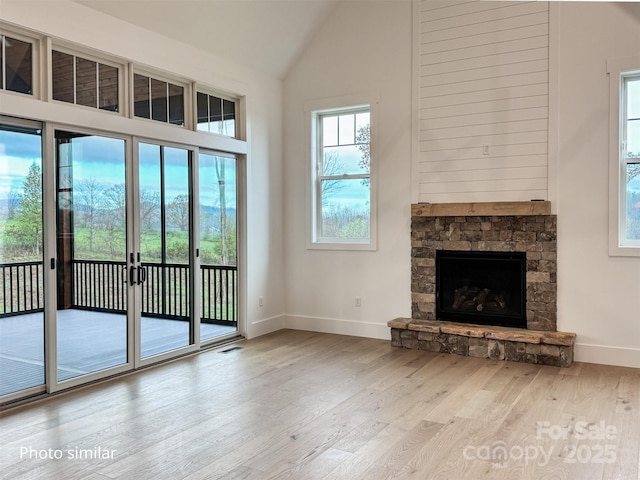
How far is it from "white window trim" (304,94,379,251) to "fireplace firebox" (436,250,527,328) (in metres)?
0.93

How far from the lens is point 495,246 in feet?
18.1

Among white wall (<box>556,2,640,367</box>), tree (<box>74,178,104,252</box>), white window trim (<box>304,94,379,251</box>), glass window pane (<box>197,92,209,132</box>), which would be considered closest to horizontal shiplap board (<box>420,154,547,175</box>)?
white wall (<box>556,2,640,367</box>)

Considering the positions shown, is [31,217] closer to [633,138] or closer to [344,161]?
[344,161]

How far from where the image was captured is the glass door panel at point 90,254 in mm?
4301

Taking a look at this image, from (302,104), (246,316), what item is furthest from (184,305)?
(302,104)

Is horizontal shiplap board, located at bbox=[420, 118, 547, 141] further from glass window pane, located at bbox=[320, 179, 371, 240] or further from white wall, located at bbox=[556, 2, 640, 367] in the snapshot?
glass window pane, located at bbox=[320, 179, 371, 240]

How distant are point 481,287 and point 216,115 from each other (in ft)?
11.3

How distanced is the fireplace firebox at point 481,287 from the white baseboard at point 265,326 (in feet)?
6.65

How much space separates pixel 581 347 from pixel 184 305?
3942 mm

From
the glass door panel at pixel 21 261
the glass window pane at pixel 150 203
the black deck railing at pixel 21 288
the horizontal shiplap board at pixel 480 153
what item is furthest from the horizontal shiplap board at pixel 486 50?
the black deck railing at pixel 21 288

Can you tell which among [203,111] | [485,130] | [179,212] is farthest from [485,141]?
[179,212]

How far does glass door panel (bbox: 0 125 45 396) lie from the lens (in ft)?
12.9

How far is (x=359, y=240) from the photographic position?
251 inches

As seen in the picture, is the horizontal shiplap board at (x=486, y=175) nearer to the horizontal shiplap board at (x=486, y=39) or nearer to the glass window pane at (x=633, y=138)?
the glass window pane at (x=633, y=138)
